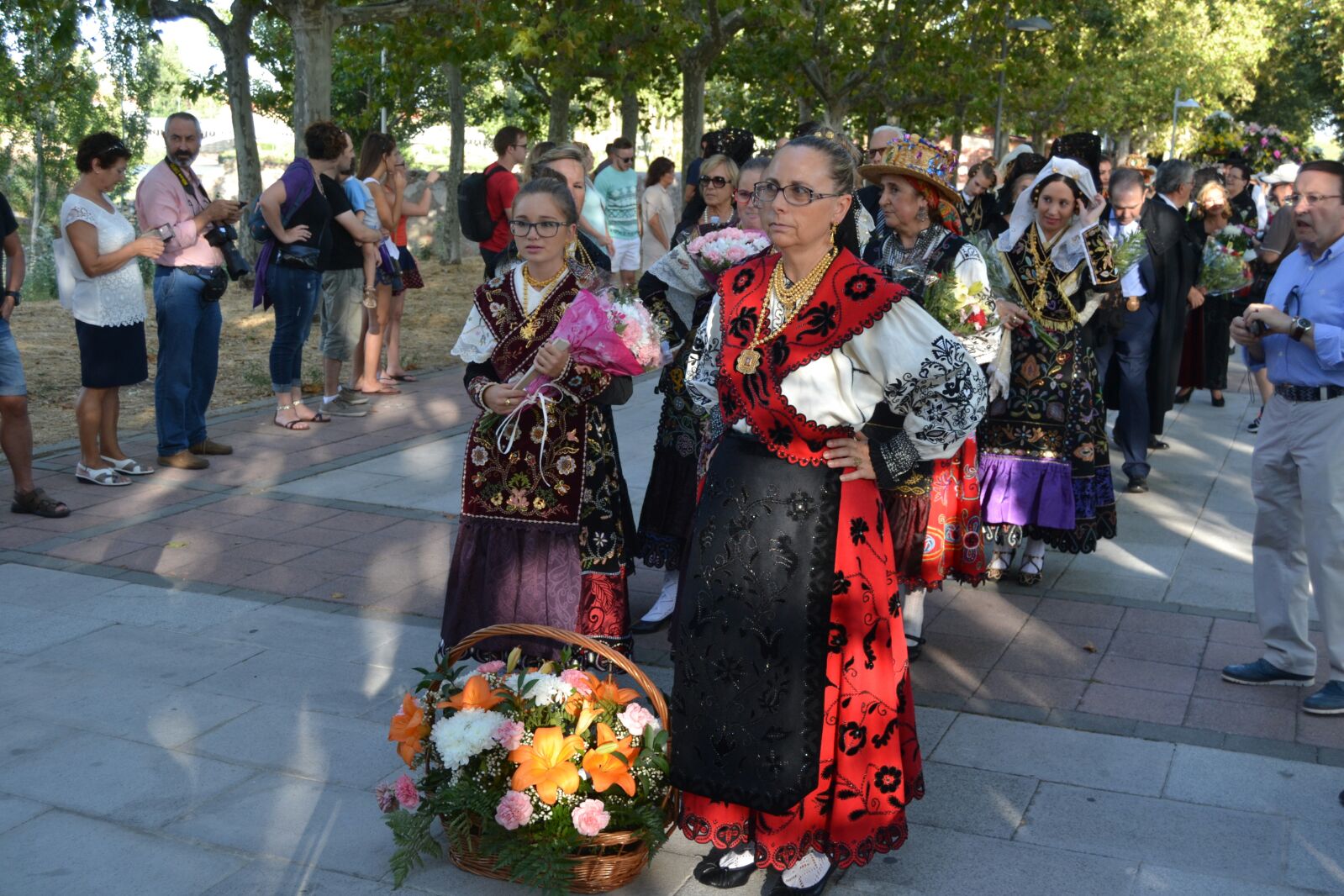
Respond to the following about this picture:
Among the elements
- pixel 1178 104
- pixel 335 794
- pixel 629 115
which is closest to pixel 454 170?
pixel 629 115

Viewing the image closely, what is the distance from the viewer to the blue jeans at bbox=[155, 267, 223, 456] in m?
8.31

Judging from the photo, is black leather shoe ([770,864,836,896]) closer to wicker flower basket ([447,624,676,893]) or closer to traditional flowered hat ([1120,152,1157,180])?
wicker flower basket ([447,624,676,893])

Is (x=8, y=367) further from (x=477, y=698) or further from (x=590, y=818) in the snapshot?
(x=590, y=818)

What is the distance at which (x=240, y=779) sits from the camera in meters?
4.32

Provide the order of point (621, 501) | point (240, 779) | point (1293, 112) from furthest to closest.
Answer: point (1293, 112) → point (621, 501) → point (240, 779)

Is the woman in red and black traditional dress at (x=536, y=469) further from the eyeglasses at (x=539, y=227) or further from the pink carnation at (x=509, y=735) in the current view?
the pink carnation at (x=509, y=735)

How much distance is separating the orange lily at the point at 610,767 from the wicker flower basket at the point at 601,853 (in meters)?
0.13

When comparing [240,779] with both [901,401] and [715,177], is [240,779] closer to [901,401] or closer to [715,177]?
[901,401]

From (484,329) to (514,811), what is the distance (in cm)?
189

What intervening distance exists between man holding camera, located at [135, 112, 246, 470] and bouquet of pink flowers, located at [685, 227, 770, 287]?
4199 millimetres

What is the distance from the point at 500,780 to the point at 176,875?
0.96m

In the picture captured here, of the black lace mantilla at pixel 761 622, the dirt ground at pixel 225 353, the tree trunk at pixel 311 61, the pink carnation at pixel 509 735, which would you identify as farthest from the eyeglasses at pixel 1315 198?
the tree trunk at pixel 311 61

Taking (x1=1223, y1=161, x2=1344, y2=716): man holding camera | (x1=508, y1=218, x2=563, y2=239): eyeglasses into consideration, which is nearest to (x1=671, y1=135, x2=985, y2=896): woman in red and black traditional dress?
(x1=508, y1=218, x2=563, y2=239): eyeglasses

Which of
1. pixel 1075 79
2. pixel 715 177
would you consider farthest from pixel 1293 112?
pixel 715 177
